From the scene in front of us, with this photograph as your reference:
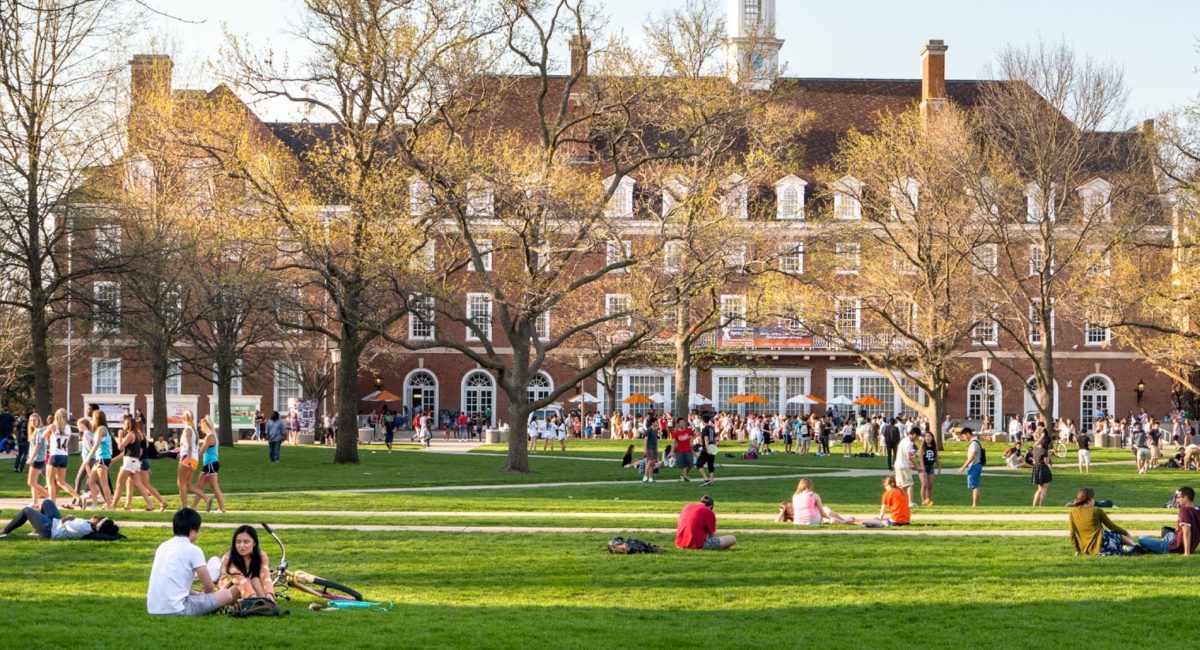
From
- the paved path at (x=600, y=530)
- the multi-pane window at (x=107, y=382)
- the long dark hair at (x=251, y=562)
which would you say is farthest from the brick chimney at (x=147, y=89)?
the long dark hair at (x=251, y=562)

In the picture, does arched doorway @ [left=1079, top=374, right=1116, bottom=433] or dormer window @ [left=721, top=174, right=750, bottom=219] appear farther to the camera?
arched doorway @ [left=1079, top=374, right=1116, bottom=433]

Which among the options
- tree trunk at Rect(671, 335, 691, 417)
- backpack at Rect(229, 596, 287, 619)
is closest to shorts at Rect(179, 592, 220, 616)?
backpack at Rect(229, 596, 287, 619)

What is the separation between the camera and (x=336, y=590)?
507 inches

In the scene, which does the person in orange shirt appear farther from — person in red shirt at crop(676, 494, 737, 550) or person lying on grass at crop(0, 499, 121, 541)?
person lying on grass at crop(0, 499, 121, 541)

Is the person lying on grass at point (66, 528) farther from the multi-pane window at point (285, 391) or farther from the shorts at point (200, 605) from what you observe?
the multi-pane window at point (285, 391)

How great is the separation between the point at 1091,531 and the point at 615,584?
6229 mm

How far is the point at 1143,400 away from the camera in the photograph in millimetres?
62375

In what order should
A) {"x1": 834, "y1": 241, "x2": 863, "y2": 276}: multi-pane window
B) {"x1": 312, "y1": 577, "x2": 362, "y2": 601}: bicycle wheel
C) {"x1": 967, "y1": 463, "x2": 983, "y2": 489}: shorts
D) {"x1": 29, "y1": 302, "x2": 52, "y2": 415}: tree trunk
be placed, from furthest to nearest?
1. {"x1": 834, "y1": 241, "x2": 863, "y2": 276}: multi-pane window
2. {"x1": 29, "y1": 302, "x2": 52, "y2": 415}: tree trunk
3. {"x1": 967, "y1": 463, "x2": 983, "y2": 489}: shorts
4. {"x1": 312, "y1": 577, "x2": 362, "y2": 601}: bicycle wheel

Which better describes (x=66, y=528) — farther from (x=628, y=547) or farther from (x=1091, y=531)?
(x=1091, y=531)

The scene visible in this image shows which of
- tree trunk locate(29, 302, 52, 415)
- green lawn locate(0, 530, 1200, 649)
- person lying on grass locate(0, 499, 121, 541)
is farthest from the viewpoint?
tree trunk locate(29, 302, 52, 415)

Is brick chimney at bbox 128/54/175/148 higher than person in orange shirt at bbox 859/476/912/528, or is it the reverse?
brick chimney at bbox 128/54/175/148

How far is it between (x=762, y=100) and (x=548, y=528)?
857 inches

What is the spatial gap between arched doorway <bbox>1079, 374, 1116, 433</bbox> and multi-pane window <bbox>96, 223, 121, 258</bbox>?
1711 inches

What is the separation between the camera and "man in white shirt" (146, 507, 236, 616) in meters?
11.8
